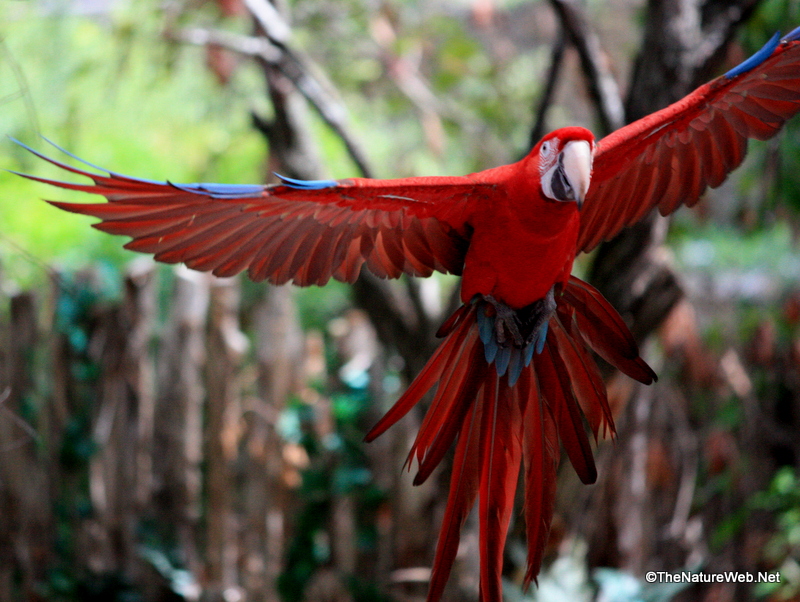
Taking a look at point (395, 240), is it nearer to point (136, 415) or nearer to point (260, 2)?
point (260, 2)

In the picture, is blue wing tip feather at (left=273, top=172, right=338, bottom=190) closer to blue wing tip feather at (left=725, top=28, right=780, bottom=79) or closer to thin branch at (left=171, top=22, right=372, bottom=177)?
blue wing tip feather at (left=725, top=28, right=780, bottom=79)

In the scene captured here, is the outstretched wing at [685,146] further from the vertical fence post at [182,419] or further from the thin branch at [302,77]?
the vertical fence post at [182,419]

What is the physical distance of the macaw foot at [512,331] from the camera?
0.76m

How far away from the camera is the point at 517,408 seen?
78 centimetres

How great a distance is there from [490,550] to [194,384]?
1.42 m

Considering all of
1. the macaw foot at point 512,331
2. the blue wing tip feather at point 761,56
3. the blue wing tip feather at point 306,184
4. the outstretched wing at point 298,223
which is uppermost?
the blue wing tip feather at point 761,56

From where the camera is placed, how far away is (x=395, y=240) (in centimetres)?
80

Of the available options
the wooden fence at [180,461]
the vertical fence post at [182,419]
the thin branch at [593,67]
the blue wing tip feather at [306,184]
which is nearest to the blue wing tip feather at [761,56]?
the blue wing tip feather at [306,184]

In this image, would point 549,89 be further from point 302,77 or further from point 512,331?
point 512,331

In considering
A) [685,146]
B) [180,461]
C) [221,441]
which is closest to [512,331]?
[685,146]

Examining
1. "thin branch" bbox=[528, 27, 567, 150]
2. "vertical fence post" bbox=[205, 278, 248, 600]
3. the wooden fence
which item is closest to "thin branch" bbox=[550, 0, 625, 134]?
"thin branch" bbox=[528, 27, 567, 150]

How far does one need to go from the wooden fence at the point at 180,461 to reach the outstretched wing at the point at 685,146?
1156 mm

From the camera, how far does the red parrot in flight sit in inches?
27.3

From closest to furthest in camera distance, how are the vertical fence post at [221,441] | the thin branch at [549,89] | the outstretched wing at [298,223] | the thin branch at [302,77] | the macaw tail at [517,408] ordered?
the outstretched wing at [298,223] < the macaw tail at [517,408] < the thin branch at [549,89] < the thin branch at [302,77] < the vertical fence post at [221,441]
